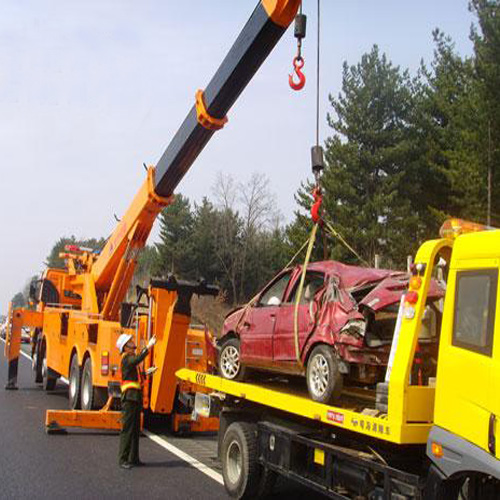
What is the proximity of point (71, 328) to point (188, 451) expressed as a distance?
5.72 m

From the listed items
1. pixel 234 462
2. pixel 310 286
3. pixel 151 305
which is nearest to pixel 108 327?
pixel 151 305

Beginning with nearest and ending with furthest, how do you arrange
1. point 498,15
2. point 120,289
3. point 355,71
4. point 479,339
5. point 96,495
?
1. point 479,339
2. point 96,495
3. point 120,289
4. point 498,15
5. point 355,71

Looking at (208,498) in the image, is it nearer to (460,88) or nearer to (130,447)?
(130,447)

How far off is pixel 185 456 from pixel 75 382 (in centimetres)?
479

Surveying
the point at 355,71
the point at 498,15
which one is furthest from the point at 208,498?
the point at 355,71

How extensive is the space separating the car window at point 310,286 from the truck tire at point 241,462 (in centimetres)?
152

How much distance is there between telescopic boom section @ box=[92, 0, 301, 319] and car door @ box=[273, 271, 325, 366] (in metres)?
3.47

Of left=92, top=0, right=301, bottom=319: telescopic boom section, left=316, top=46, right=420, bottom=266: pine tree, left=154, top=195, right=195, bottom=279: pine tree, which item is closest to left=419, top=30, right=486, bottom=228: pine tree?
left=316, top=46, right=420, bottom=266: pine tree

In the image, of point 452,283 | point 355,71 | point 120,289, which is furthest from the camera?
point 355,71

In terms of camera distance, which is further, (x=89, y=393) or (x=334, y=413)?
(x=89, y=393)

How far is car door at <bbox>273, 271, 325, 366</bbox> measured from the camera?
7.07 metres

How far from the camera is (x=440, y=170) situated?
2656 cm

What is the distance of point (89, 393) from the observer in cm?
1255

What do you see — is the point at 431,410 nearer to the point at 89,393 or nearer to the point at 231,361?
the point at 231,361
